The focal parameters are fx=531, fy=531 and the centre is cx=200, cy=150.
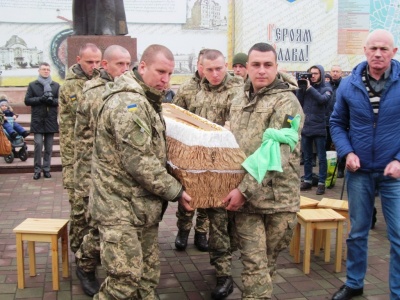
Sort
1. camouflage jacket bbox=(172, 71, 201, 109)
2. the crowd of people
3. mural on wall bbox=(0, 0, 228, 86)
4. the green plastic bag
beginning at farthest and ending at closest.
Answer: mural on wall bbox=(0, 0, 228, 86), the green plastic bag, camouflage jacket bbox=(172, 71, 201, 109), the crowd of people

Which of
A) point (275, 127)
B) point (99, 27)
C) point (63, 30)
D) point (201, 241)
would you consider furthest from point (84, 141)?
point (63, 30)

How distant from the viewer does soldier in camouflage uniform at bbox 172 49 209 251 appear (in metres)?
5.60

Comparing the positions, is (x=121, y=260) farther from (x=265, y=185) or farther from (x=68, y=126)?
(x=68, y=126)

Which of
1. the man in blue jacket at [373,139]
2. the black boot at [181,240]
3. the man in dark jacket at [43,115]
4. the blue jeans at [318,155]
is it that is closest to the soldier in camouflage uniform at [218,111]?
the man in blue jacket at [373,139]

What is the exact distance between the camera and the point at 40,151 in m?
9.89

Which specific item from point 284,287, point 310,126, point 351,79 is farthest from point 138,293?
point 310,126

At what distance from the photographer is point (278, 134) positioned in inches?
137

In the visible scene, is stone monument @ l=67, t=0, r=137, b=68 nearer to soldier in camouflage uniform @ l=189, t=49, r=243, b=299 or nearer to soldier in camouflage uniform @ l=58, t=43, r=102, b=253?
soldier in camouflage uniform @ l=58, t=43, r=102, b=253

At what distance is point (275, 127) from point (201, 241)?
2.50 metres

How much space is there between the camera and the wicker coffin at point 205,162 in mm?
3352

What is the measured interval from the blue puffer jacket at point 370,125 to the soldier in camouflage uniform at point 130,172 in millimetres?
1572

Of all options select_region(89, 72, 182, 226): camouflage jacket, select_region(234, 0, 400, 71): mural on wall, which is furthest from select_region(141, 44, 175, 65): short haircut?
select_region(234, 0, 400, 71): mural on wall

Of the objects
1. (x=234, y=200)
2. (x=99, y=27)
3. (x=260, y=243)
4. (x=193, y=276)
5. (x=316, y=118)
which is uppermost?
(x=99, y=27)

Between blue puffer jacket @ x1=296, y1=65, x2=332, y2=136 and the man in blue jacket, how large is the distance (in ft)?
15.6
